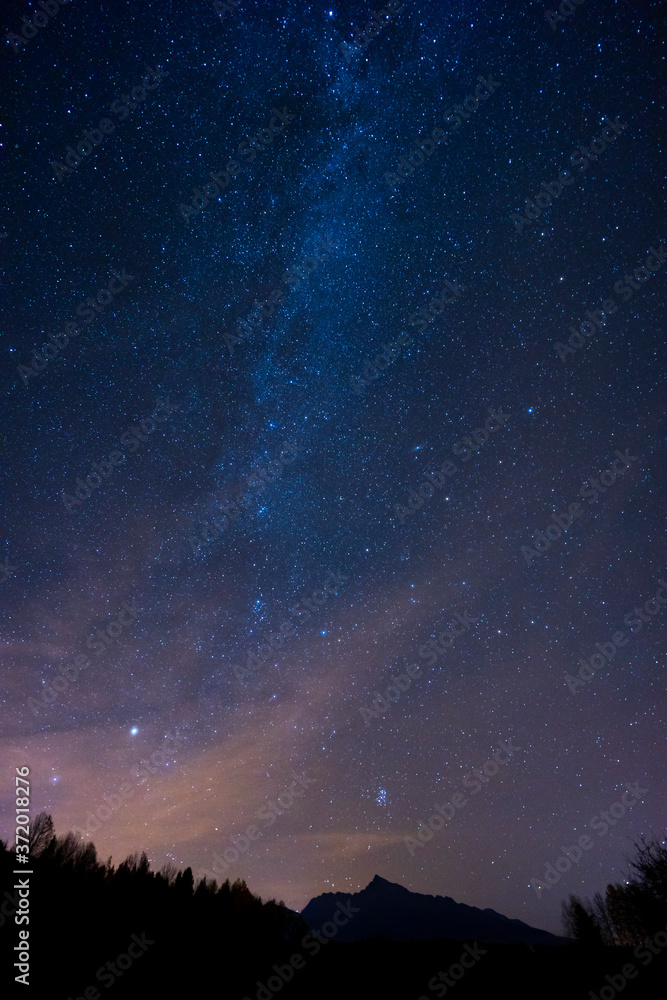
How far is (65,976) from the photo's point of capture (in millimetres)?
10516

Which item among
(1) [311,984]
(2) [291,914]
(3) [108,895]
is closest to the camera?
(1) [311,984]

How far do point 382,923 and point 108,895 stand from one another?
9664 inches

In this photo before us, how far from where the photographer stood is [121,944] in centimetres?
1330

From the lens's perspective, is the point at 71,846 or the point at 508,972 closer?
the point at 508,972

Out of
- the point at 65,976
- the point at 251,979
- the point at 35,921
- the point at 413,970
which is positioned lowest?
the point at 413,970

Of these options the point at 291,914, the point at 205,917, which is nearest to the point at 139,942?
the point at 205,917

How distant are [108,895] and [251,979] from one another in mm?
10780

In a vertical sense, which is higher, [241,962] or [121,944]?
[121,944]

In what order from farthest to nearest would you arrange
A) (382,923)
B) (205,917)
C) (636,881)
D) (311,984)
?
(382,923) < (636,881) < (205,917) < (311,984)

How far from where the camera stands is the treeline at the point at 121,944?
1080 centimetres

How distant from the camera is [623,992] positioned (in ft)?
34.1

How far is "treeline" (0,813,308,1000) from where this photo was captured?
10.8 m

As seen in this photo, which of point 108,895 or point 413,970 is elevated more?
point 108,895

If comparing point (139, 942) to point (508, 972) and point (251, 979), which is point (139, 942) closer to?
point (251, 979)
